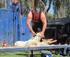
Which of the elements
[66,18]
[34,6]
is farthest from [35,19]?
[66,18]

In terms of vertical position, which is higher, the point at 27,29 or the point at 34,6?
the point at 34,6

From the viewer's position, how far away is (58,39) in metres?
6.45

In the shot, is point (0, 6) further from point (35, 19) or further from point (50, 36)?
point (50, 36)

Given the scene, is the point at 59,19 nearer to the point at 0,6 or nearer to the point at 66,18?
the point at 66,18

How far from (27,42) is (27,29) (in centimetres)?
44

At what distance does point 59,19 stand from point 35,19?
0.60m

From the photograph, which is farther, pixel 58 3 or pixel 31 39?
pixel 58 3

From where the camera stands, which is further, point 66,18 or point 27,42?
point 66,18

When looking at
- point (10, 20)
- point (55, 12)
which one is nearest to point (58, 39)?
point (55, 12)

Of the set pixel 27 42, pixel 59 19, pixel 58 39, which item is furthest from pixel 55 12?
pixel 27 42

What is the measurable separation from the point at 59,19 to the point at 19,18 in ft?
2.85

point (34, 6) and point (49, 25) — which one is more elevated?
point (34, 6)

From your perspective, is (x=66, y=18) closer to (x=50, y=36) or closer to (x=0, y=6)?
(x=50, y=36)

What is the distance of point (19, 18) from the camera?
640cm
